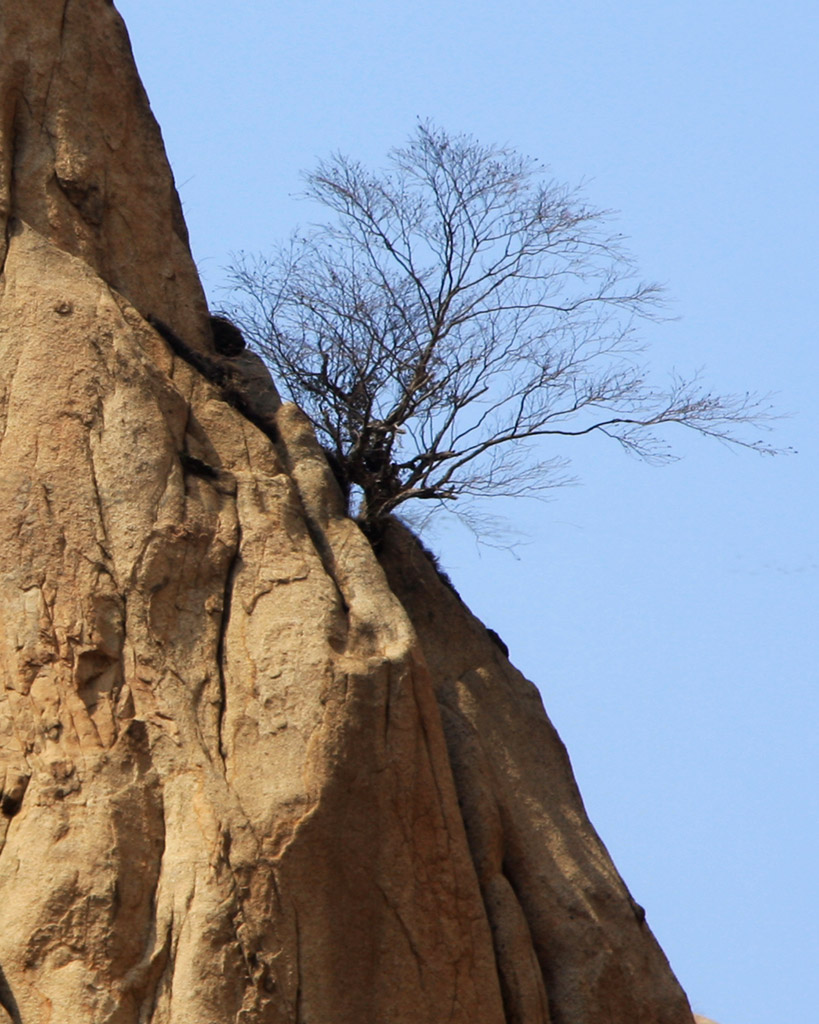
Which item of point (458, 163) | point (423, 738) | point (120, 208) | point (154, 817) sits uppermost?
point (458, 163)

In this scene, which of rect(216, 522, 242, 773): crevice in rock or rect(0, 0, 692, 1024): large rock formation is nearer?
rect(0, 0, 692, 1024): large rock formation

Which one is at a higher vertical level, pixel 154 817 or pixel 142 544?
pixel 142 544

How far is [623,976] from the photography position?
1188 centimetres

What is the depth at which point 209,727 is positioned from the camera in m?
10.2

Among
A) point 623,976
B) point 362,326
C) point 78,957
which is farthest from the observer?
point 362,326

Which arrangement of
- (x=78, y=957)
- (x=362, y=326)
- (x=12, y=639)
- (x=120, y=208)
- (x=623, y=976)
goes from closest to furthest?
1. (x=78, y=957)
2. (x=12, y=639)
3. (x=623, y=976)
4. (x=120, y=208)
5. (x=362, y=326)

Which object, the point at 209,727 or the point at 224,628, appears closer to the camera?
the point at 209,727

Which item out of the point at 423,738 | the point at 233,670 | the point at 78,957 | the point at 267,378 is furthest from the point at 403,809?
the point at 267,378

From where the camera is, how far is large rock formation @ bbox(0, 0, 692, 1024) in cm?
946

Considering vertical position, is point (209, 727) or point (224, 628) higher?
point (224, 628)

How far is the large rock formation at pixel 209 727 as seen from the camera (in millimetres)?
9461

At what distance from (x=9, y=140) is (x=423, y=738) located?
5582 millimetres

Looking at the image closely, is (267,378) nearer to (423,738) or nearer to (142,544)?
(142,544)

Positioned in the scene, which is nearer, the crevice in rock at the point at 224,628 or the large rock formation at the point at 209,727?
the large rock formation at the point at 209,727
